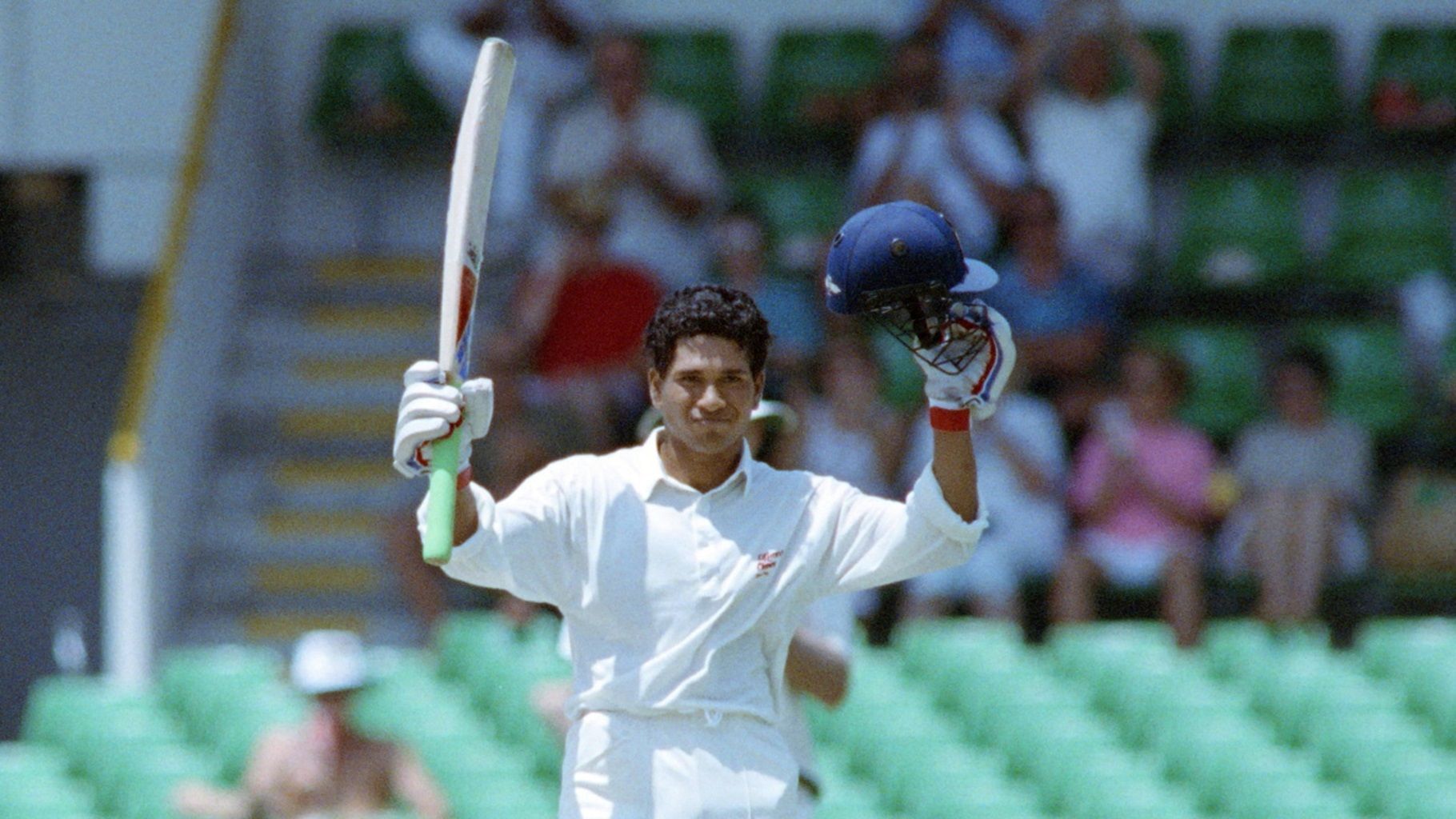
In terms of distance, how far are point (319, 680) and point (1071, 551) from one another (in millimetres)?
2772

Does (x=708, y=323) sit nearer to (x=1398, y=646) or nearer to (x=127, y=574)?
(x=1398, y=646)

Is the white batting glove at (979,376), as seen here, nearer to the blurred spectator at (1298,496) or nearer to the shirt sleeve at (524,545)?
the shirt sleeve at (524,545)

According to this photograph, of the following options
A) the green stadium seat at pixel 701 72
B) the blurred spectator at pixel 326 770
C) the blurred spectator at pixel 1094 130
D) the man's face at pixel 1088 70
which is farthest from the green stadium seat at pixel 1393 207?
the blurred spectator at pixel 326 770

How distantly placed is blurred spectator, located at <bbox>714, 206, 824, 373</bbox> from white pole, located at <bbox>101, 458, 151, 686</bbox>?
2259 mm

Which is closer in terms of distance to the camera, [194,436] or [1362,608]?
[1362,608]

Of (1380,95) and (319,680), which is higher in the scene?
(1380,95)

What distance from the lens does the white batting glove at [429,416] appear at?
3465mm

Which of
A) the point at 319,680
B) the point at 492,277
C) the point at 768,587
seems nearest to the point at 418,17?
the point at 492,277

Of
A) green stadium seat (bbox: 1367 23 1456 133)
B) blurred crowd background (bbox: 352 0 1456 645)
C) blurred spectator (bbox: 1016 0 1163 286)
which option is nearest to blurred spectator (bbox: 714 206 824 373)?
blurred crowd background (bbox: 352 0 1456 645)

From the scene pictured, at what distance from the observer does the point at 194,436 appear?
9.32 meters

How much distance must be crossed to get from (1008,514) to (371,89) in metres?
3.60

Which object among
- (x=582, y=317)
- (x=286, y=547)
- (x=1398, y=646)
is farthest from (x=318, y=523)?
(x=1398, y=646)

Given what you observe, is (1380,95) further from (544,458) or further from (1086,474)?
(544,458)

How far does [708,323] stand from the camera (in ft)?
11.9
